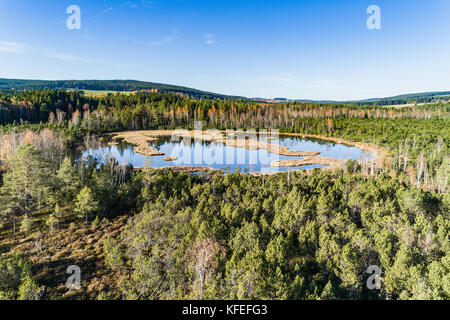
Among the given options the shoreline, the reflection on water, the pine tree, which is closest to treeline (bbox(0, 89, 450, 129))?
the shoreline

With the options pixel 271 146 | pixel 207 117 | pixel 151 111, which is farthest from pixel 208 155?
pixel 151 111

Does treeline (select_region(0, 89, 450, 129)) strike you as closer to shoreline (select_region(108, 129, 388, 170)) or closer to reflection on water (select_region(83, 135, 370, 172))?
shoreline (select_region(108, 129, 388, 170))

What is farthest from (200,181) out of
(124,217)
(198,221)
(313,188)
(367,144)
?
(367,144)

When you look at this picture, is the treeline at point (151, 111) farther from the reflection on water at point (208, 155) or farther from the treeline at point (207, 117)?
the reflection on water at point (208, 155)

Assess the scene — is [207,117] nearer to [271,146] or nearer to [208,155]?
[271,146]

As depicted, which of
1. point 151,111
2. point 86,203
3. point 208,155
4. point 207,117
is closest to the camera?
point 86,203

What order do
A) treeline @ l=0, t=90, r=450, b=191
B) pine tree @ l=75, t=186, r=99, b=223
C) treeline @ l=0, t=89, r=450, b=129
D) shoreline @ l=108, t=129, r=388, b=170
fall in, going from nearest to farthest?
pine tree @ l=75, t=186, r=99, b=223, shoreline @ l=108, t=129, r=388, b=170, treeline @ l=0, t=90, r=450, b=191, treeline @ l=0, t=89, r=450, b=129
